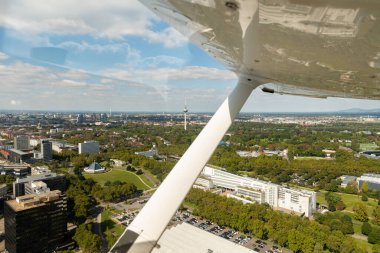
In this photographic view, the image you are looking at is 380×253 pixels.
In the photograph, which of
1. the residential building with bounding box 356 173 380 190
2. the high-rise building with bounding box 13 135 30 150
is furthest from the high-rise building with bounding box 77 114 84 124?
the residential building with bounding box 356 173 380 190

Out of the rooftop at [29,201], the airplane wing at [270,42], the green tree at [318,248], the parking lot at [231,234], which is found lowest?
the parking lot at [231,234]

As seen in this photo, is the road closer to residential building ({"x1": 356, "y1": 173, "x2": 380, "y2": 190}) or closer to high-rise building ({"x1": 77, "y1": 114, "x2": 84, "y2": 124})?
residential building ({"x1": 356, "y1": 173, "x2": 380, "y2": 190})

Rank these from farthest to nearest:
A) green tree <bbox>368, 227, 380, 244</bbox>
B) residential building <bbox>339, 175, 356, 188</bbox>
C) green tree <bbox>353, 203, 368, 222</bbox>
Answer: residential building <bbox>339, 175, 356, 188</bbox>, green tree <bbox>353, 203, 368, 222</bbox>, green tree <bbox>368, 227, 380, 244</bbox>

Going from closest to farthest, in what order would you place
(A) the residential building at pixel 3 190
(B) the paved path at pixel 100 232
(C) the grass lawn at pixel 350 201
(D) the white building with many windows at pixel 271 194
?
(B) the paved path at pixel 100 232, (A) the residential building at pixel 3 190, (D) the white building with many windows at pixel 271 194, (C) the grass lawn at pixel 350 201

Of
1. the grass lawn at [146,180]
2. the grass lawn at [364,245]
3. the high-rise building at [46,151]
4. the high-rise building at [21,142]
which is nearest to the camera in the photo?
the grass lawn at [364,245]

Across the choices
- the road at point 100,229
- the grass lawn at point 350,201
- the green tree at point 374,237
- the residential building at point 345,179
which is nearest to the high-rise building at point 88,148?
the road at point 100,229

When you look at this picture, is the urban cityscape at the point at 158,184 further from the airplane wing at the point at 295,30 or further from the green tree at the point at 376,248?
the airplane wing at the point at 295,30

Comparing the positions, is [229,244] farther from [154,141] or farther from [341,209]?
[154,141]
